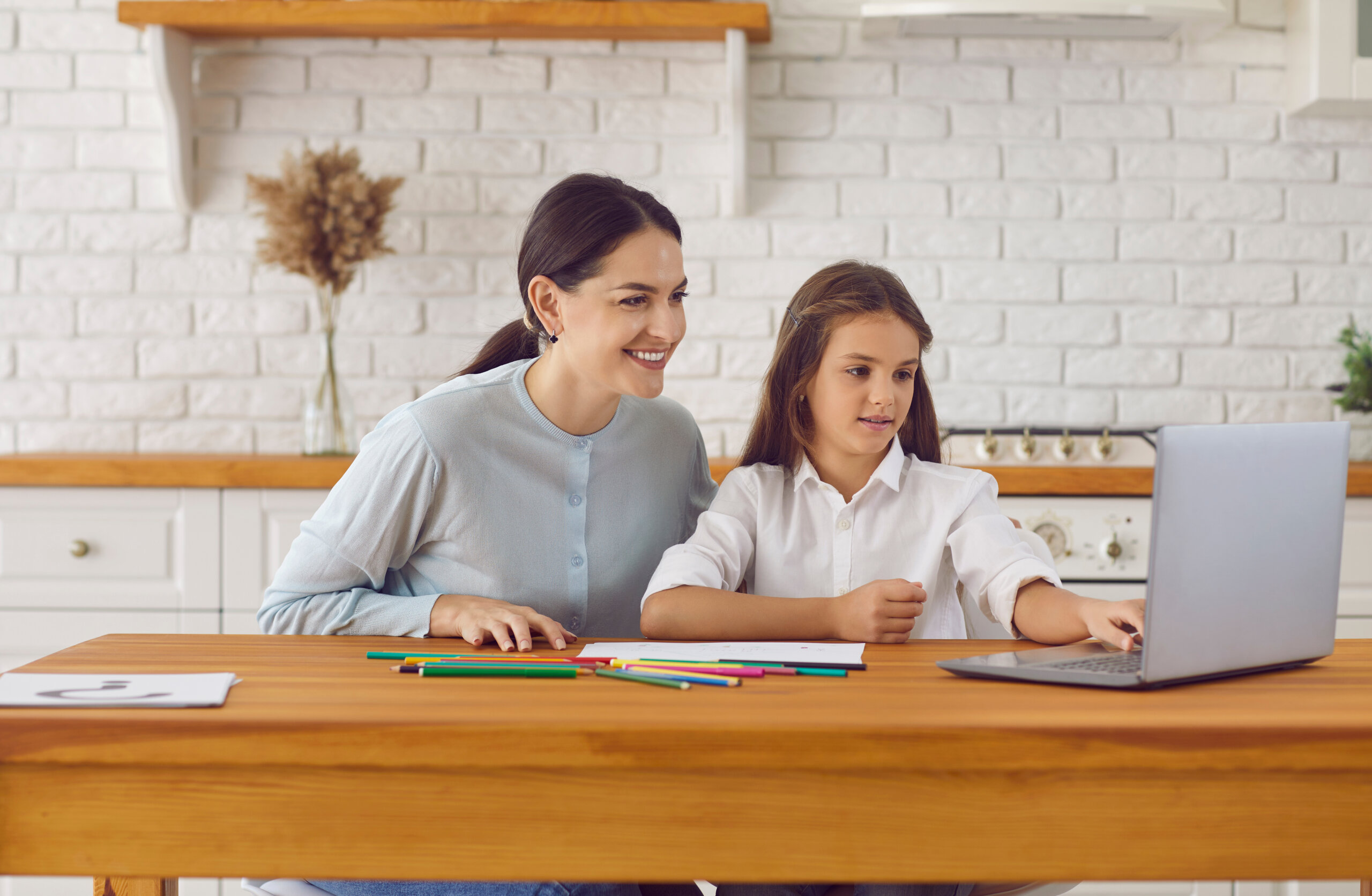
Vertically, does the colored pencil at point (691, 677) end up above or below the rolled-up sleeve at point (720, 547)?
below

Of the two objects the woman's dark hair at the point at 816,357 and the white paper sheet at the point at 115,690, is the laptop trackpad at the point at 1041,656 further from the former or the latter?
the white paper sheet at the point at 115,690

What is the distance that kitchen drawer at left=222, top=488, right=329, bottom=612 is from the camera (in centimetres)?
202

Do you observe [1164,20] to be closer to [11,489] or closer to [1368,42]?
[1368,42]

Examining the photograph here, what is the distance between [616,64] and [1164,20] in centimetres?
120

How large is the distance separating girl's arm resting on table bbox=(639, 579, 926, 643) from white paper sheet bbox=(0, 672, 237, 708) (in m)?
0.47

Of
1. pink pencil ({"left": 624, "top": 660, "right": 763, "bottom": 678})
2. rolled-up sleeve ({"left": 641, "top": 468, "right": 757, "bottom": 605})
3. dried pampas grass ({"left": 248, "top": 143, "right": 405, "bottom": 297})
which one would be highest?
dried pampas grass ({"left": 248, "top": 143, "right": 405, "bottom": 297})

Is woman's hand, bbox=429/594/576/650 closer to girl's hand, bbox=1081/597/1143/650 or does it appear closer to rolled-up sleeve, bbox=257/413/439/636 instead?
rolled-up sleeve, bbox=257/413/439/636

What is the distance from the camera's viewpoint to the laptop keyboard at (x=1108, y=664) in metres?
0.91

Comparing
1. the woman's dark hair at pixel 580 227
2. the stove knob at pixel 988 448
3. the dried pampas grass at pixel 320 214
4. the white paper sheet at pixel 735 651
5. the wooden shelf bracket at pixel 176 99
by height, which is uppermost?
the wooden shelf bracket at pixel 176 99

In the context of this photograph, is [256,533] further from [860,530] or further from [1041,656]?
[1041,656]

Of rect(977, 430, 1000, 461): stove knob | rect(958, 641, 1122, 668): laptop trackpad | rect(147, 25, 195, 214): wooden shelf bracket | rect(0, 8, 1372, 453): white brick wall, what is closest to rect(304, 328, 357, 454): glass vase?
rect(0, 8, 1372, 453): white brick wall

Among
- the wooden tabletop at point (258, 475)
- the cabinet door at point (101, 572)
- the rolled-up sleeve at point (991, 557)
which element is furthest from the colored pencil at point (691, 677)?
the cabinet door at point (101, 572)

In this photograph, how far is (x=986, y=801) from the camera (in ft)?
2.46

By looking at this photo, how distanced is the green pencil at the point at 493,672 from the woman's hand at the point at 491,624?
0.15 meters
